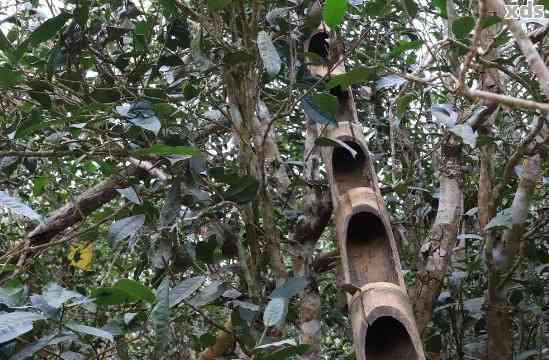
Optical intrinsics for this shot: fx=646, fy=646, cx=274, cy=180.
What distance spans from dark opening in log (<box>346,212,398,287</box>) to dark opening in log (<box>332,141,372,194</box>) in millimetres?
74

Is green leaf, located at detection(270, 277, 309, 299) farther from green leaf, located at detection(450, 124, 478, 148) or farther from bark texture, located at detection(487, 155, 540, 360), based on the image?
bark texture, located at detection(487, 155, 540, 360)

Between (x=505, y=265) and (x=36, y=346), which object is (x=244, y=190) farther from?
(x=505, y=265)

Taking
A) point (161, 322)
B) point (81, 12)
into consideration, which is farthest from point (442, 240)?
point (81, 12)

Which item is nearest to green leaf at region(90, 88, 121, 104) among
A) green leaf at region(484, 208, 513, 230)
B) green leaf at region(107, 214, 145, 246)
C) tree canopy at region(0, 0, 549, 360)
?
tree canopy at region(0, 0, 549, 360)

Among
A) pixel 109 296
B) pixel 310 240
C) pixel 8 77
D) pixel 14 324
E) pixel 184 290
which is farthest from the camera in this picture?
pixel 310 240

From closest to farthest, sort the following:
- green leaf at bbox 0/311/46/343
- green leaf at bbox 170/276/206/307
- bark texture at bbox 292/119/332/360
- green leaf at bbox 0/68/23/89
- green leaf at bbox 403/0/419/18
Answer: green leaf at bbox 0/311/46/343 → green leaf at bbox 170/276/206/307 → green leaf at bbox 0/68/23/89 → green leaf at bbox 403/0/419/18 → bark texture at bbox 292/119/332/360

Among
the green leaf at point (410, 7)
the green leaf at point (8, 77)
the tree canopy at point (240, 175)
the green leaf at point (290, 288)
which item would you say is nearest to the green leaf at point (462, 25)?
the tree canopy at point (240, 175)

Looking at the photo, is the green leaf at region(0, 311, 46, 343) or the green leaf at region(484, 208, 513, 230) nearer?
the green leaf at region(0, 311, 46, 343)

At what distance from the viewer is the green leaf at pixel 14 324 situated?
72cm

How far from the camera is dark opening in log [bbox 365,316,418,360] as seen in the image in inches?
39.5

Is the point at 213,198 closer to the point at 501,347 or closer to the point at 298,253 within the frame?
the point at 298,253

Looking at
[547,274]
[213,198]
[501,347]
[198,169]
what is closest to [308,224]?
[213,198]

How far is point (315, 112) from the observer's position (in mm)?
1101

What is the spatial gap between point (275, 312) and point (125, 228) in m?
0.31
